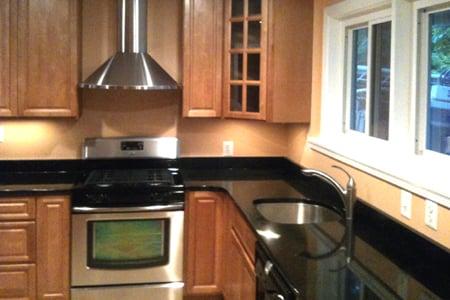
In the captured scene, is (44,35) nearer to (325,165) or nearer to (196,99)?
(196,99)

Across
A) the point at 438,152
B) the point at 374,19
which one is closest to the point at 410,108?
the point at 438,152

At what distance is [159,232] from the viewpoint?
3664 mm

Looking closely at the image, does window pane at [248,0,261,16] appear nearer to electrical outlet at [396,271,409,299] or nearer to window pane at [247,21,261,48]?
window pane at [247,21,261,48]

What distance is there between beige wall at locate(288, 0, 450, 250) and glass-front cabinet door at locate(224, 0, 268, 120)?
33cm

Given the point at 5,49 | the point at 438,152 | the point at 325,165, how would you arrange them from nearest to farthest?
the point at 438,152 < the point at 325,165 < the point at 5,49

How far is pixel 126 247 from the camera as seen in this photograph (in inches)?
142

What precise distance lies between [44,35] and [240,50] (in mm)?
1259

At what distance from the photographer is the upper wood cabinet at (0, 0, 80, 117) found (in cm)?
366

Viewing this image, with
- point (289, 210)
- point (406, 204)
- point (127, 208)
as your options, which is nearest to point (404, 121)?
point (406, 204)

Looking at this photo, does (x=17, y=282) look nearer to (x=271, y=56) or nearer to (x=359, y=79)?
(x=271, y=56)

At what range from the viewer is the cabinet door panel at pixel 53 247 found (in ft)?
11.6

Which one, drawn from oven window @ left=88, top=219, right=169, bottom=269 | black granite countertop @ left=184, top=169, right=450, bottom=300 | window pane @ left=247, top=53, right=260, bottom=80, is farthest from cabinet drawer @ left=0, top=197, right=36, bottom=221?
window pane @ left=247, top=53, right=260, bottom=80

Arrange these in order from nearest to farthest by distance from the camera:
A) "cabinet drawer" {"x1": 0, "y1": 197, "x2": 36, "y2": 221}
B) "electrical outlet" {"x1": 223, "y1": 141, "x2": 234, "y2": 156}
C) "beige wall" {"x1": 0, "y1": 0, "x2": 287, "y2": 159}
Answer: "cabinet drawer" {"x1": 0, "y1": 197, "x2": 36, "y2": 221} < "beige wall" {"x1": 0, "y1": 0, "x2": 287, "y2": 159} < "electrical outlet" {"x1": 223, "y1": 141, "x2": 234, "y2": 156}

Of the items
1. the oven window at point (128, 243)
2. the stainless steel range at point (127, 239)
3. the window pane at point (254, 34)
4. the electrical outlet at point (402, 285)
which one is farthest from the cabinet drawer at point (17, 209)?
the electrical outlet at point (402, 285)
